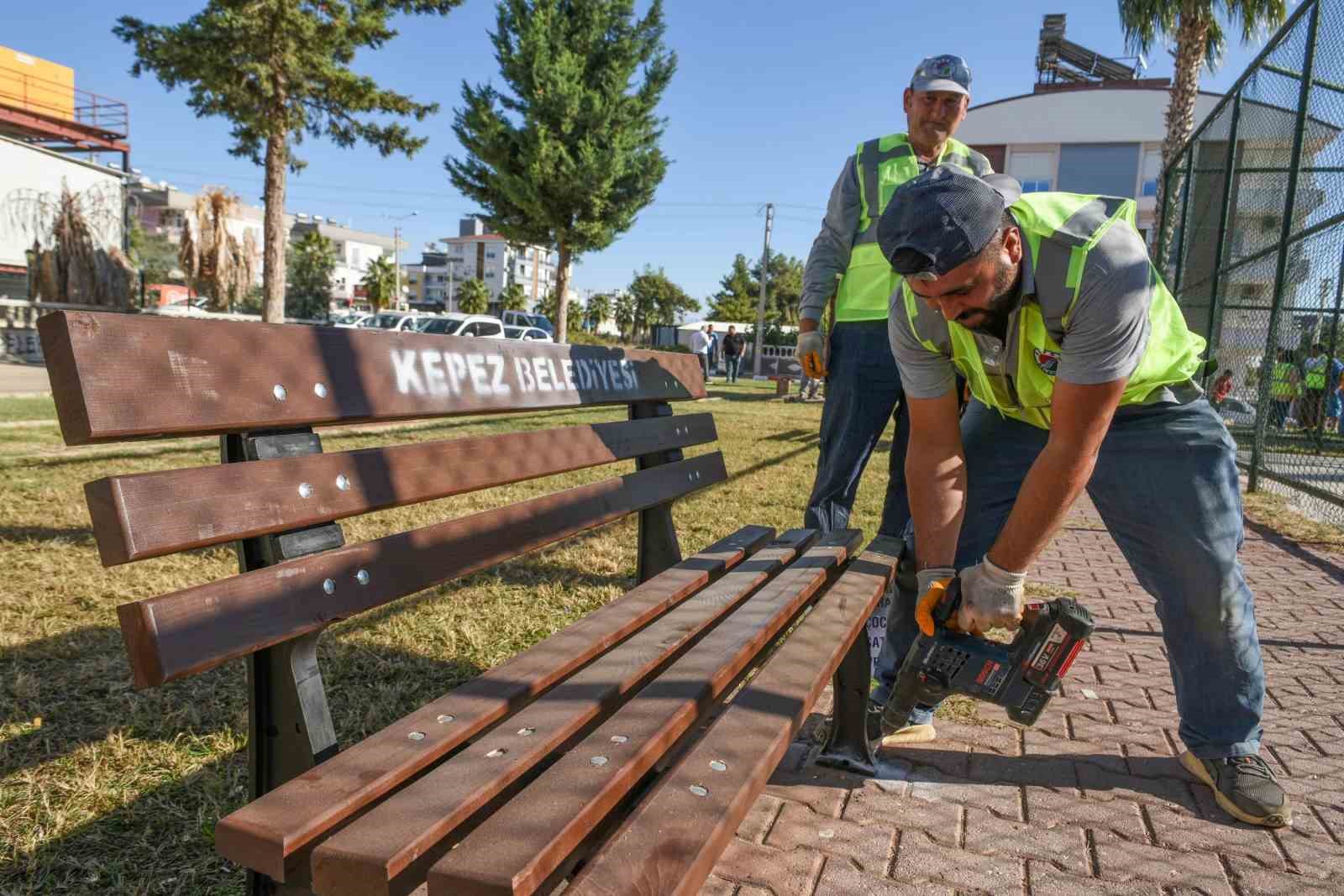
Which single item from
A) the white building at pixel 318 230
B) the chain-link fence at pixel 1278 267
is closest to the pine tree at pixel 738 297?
the white building at pixel 318 230

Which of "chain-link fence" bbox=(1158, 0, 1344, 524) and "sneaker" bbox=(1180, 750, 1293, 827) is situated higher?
"chain-link fence" bbox=(1158, 0, 1344, 524)

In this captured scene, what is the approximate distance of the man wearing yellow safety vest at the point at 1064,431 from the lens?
6.17 ft

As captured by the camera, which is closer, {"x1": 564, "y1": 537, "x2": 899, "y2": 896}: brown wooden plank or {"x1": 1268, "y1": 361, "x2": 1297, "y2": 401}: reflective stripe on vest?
{"x1": 564, "y1": 537, "x2": 899, "y2": 896}: brown wooden plank

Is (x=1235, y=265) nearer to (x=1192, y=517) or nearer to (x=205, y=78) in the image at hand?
(x=1192, y=517)

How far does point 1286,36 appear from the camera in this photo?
7.14m

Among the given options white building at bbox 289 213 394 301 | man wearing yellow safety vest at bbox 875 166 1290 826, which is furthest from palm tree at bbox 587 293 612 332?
man wearing yellow safety vest at bbox 875 166 1290 826

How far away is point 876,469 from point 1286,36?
486cm

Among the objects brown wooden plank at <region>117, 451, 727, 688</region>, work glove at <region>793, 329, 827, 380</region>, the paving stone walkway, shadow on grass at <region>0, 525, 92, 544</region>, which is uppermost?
work glove at <region>793, 329, 827, 380</region>

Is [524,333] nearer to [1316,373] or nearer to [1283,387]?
[1316,373]

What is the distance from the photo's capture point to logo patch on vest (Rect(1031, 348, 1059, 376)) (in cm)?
206

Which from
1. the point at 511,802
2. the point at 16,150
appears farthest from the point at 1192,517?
the point at 16,150

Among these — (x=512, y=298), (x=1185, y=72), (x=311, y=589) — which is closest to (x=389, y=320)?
(x=1185, y=72)

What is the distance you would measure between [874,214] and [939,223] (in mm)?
1383

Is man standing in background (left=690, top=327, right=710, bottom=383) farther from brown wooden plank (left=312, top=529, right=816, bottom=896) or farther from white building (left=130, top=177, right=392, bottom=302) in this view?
white building (left=130, top=177, right=392, bottom=302)
